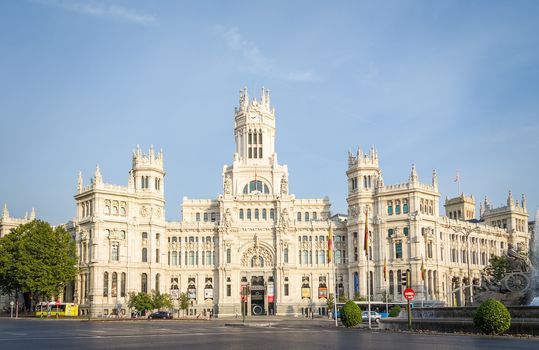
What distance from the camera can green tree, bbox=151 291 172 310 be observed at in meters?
119

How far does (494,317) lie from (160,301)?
8246cm

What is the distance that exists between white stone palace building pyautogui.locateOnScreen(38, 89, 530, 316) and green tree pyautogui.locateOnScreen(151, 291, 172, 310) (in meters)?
4.92

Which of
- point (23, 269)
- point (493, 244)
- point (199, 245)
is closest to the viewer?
point (23, 269)

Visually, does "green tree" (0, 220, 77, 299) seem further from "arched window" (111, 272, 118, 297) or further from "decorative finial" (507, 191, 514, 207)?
"decorative finial" (507, 191, 514, 207)

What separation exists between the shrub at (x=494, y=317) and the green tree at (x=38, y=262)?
82.5m

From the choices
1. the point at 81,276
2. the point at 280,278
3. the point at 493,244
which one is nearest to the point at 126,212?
the point at 81,276

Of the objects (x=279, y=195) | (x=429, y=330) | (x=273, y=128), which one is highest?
(x=273, y=128)

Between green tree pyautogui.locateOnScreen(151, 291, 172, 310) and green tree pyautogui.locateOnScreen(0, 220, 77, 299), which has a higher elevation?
green tree pyautogui.locateOnScreen(0, 220, 77, 299)

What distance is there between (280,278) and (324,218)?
1621 cm

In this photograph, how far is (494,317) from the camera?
1754 inches

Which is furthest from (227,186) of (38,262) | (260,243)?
(38,262)

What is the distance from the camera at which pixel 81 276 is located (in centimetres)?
12488

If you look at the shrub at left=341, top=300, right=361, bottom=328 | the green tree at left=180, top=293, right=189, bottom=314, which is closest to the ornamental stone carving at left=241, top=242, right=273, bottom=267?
the green tree at left=180, top=293, right=189, bottom=314

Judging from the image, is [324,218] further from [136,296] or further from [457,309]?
[457,309]
